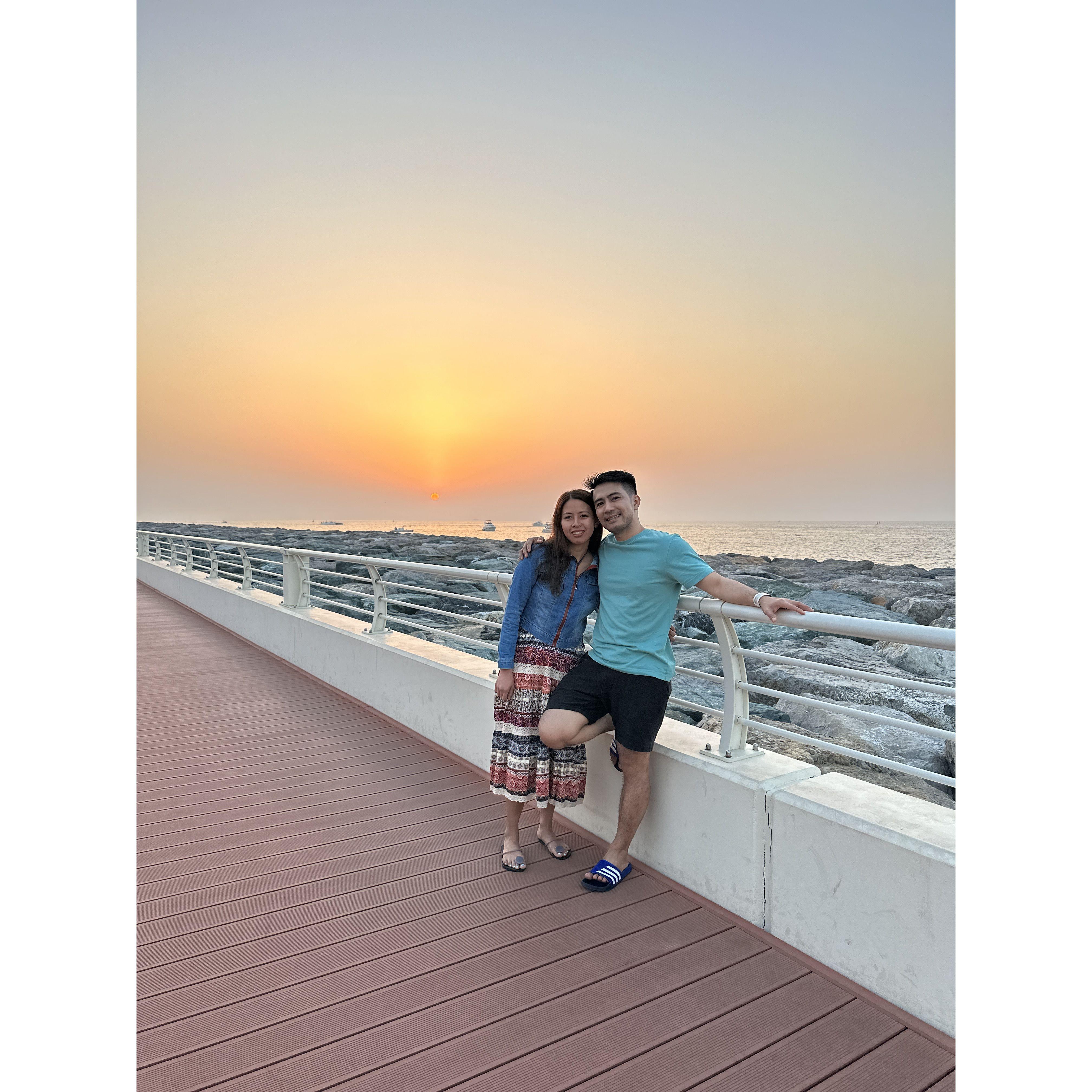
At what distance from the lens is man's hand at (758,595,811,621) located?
2.33 metres

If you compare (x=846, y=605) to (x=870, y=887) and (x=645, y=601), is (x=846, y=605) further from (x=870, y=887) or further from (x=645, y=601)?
(x=870, y=887)

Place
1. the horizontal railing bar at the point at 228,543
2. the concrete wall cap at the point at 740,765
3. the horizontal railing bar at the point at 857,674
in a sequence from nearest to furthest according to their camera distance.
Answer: the horizontal railing bar at the point at 857,674 < the concrete wall cap at the point at 740,765 < the horizontal railing bar at the point at 228,543

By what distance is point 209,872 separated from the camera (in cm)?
287

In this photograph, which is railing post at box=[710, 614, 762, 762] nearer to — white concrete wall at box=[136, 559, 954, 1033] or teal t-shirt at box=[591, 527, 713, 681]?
white concrete wall at box=[136, 559, 954, 1033]

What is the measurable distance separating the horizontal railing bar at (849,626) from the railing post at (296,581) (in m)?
5.25

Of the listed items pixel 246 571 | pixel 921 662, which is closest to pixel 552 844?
pixel 246 571

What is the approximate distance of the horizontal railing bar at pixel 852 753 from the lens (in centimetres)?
200

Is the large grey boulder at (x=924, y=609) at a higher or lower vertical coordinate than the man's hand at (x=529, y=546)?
lower

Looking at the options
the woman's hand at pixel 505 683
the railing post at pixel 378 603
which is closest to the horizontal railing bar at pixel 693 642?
the woman's hand at pixel 505 683

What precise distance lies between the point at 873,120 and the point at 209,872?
13.8m

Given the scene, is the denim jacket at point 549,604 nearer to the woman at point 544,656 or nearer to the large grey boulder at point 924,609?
the woman at point 544,656
